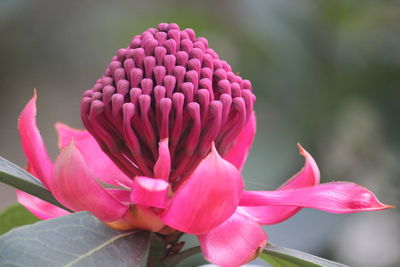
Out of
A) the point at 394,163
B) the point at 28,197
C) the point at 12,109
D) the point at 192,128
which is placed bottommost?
the point at 12,109

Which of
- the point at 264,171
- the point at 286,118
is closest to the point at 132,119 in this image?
the point at 264,171

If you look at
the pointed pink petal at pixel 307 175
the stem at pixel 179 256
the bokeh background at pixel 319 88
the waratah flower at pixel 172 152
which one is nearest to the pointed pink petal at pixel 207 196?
the waratah flower at pixel 172 152

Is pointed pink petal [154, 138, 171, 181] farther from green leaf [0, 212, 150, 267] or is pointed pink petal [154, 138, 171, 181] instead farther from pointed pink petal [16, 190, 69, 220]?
pointed pink petal [16, 190, 69, 220]

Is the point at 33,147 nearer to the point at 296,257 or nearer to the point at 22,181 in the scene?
the point at 22,181

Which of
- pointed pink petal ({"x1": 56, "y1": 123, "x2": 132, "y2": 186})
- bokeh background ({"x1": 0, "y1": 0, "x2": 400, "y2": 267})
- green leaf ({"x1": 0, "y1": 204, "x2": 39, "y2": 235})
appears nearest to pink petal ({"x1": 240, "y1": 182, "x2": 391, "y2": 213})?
pointed pink petal ({"x1": 56, "y1": 123, "x2": 132, "y2": 186})

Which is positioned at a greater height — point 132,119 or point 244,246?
point 132,119

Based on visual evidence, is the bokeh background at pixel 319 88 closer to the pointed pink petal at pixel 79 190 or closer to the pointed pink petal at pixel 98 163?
the pointed pink petal at pixel 98 163

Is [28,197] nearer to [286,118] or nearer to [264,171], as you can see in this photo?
[264,171]

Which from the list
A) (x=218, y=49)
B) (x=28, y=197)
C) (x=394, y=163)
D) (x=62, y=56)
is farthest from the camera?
(x=62, y=56)
